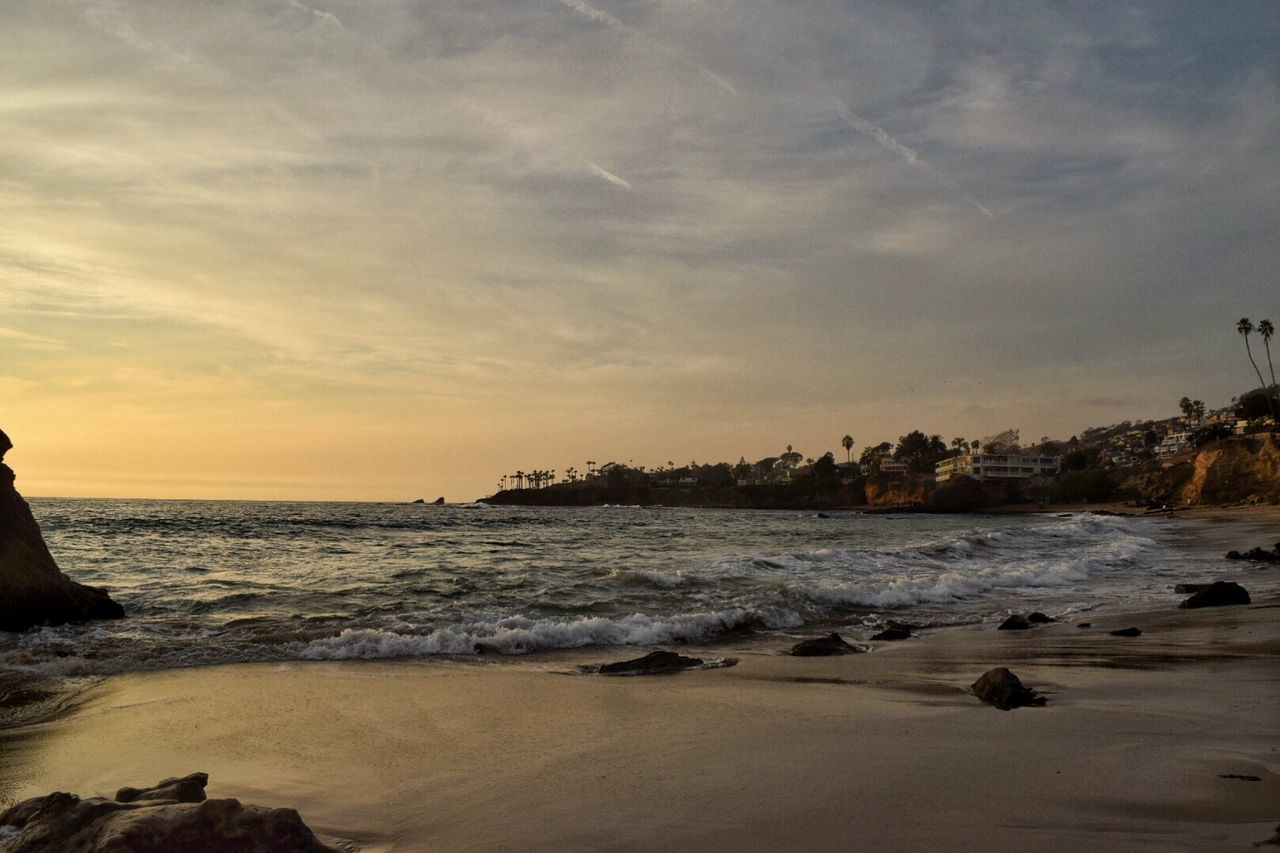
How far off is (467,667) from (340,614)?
5.07 meters

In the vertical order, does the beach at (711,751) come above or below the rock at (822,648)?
above

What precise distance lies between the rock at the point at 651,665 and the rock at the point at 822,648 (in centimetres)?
174

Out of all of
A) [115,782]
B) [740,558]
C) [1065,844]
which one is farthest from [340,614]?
[740,558]

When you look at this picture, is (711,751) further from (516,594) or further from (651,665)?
(516,594)

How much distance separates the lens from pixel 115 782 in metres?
5.77

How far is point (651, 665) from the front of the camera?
10.4m

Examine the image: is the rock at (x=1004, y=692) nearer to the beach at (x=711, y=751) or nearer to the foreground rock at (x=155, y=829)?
the beach at (x=711, y=751)

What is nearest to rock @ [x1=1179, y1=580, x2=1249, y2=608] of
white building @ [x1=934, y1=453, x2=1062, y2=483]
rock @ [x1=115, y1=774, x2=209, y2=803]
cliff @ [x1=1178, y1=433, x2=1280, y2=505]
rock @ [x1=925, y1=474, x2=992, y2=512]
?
rock @ [x1=115, y1=774, x2=209, y2=803]

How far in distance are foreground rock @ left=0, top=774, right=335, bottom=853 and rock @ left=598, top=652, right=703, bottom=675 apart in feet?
20.0

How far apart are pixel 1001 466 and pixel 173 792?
169445 millimetres

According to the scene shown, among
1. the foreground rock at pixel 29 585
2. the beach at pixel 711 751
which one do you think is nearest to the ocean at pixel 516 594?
the foreground rock at pixel 29 585

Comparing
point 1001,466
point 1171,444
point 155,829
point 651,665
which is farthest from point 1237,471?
point 1171,444

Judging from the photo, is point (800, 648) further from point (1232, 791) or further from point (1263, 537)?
point (1263, 537)

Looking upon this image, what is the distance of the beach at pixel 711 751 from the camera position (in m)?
4.71
